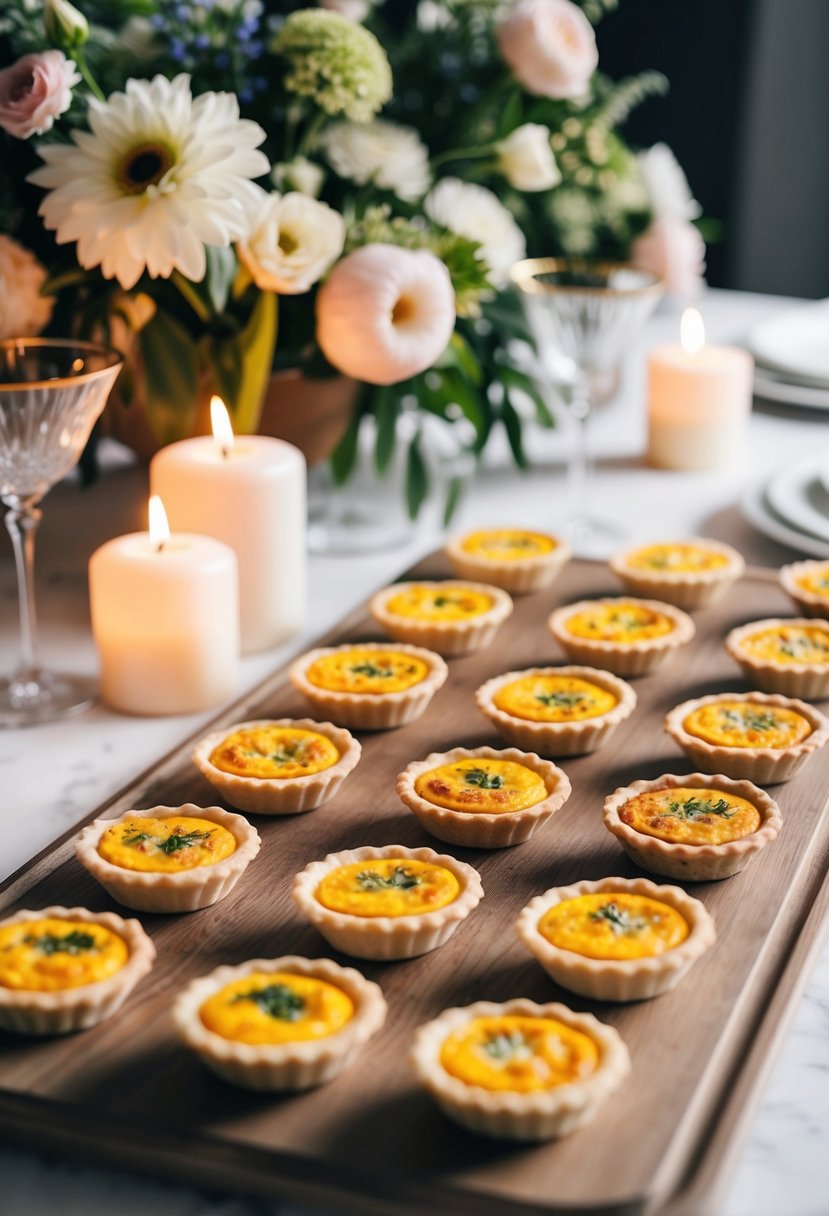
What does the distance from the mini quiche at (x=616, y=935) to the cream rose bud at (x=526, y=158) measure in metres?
1.39

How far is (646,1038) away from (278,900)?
1.39 ft

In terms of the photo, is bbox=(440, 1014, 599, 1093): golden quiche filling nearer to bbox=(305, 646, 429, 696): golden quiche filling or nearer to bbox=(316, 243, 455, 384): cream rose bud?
bbox=(305, 646, 429, 696): golden quiche filling

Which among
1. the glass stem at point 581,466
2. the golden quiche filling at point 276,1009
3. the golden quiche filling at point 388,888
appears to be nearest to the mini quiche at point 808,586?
the glass stem at point 581,466

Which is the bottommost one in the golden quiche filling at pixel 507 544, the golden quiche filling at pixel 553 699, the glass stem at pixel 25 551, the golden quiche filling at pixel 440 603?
the golden quiche filling at pixel 553 699

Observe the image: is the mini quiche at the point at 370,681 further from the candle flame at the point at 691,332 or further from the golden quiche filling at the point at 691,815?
the candle flame at the point at 691,332

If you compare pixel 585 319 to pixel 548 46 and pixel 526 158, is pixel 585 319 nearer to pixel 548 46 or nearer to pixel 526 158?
pixel 526 158

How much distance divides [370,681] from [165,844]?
0.49 metres

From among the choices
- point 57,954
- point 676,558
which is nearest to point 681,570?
point 676,558

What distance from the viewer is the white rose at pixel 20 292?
6.91ft

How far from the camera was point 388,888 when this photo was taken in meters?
1.52

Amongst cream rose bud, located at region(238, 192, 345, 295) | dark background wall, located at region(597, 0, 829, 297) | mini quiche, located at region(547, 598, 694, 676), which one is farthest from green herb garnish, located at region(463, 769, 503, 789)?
dark background wall, located at region(597, 0, 829, 297)

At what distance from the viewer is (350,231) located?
2.30m

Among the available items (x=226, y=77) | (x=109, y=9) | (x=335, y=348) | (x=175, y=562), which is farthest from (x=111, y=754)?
(x=109, y=9)

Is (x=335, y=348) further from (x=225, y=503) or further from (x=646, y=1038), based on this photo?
(x=646, y=1038)
